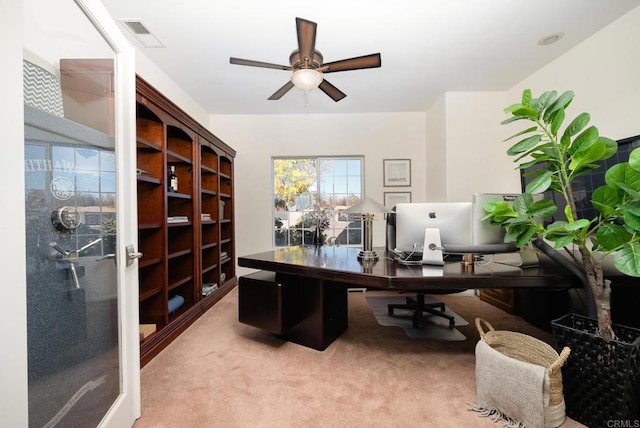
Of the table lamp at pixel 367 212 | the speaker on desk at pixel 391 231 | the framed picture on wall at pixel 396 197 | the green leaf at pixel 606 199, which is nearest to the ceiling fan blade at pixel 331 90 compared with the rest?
the table lamp at pixel 367 212

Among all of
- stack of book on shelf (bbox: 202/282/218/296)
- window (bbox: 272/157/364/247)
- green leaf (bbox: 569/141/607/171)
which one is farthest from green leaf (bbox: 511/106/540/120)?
stack of book on shelf (bbox: 202/282/218/296)

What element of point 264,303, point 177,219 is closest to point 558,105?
point 264,303

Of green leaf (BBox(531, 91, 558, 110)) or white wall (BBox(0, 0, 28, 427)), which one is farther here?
green leaf (BBox(531, 91, 558, 110))

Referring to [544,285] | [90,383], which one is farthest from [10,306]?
[544,285]

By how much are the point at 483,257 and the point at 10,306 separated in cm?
265

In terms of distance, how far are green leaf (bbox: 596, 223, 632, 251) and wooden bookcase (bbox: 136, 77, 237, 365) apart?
9.33 feet

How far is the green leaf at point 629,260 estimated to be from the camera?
1.06 m

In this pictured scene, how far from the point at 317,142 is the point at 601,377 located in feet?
12.1

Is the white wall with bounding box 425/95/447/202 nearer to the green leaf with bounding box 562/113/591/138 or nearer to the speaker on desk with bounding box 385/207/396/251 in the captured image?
the speaker on desk with bounding box 385/207/396/251

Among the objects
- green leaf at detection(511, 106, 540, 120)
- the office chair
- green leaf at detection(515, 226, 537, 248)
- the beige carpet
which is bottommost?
the beige carpet

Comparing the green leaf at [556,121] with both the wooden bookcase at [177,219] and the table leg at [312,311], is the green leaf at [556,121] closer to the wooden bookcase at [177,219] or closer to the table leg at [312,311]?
the table leg at [312,311]

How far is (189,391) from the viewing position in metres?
1.58

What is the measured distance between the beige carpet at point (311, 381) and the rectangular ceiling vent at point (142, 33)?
8.82 feet

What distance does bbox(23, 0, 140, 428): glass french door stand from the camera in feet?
2.80
